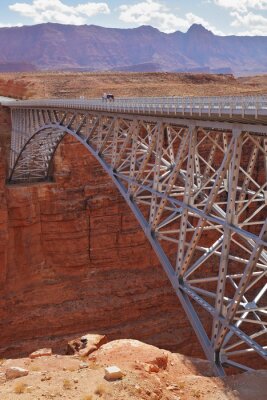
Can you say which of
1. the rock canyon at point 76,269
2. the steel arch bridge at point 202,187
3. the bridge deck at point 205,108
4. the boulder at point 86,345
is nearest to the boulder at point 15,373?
the boulder at point 86,345

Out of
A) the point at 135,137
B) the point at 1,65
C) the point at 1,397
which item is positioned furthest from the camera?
the point at 1,65

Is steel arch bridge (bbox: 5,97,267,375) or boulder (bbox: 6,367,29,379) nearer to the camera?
boulder (bbox: 6,367,29,379)

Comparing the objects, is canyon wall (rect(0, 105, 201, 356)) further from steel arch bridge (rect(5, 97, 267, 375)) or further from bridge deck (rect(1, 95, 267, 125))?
bridge deck (rect(1, 95, 267, 125))

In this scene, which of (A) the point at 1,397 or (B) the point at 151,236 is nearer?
(A) the point at 1,397

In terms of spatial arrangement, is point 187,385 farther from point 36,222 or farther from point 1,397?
point 36,222

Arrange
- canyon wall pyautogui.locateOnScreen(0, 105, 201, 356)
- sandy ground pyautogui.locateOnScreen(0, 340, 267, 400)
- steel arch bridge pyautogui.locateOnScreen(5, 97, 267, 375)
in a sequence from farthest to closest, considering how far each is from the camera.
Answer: canyon wall pyautogui.locateOnScreen(0, 105, 201, 356) → steel arch bridge pyautogui.locateOnScreen(5, 97, 267, 375) → sandy ground pyautogui.locateOnScreen(0, 340, 267, 400)

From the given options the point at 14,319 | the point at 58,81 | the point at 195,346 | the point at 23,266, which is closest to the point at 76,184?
the point at 23,266

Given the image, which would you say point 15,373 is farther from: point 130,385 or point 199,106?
point 199,106

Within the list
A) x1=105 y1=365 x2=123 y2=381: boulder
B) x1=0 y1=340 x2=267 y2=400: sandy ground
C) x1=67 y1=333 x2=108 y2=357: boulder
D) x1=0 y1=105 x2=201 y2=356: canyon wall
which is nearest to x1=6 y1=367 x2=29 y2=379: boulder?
x1=0 y1=340 x2=267 y2=400: sandy ground
